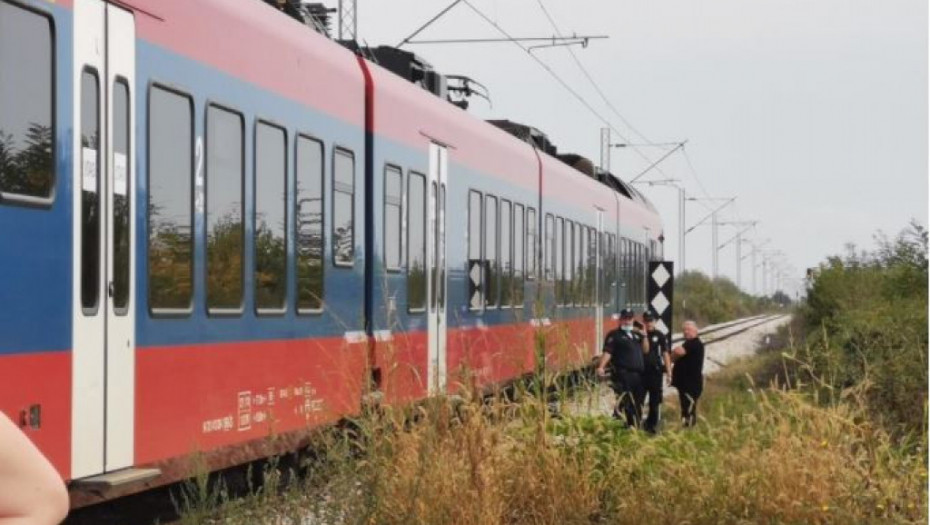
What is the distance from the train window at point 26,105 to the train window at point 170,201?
4.08 feet

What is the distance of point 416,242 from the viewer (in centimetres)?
1460

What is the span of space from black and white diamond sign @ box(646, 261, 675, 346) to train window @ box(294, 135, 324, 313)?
1422 cm

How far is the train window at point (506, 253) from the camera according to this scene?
1884 centimetres

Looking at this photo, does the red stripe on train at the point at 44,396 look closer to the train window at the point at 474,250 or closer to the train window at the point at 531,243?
the train window at the point at 474,250

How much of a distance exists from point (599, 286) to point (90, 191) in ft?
65.1

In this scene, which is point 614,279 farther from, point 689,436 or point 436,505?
point 436,505

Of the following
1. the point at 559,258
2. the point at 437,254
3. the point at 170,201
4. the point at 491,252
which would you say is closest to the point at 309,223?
the point at 170,201

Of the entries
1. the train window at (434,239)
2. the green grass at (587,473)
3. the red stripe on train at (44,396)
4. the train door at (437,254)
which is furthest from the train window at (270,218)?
the train window at (434,239)

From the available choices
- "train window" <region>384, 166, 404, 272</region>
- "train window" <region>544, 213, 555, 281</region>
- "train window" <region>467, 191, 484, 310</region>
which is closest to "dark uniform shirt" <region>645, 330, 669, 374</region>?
"train window" <region>544, 213, 555, 281</region>

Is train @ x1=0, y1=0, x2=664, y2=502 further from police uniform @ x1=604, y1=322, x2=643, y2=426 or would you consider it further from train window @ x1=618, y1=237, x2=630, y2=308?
train window @ x1=618, y1=237, x2=630, y2=308

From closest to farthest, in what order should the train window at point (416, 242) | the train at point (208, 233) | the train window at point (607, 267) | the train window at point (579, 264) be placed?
the train at point (208, 233) < the train window at point (416, 242) < the train window at point (579, 264) < the train window at point (607, 267)

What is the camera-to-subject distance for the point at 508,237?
19.3 metres

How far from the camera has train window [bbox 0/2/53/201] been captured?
665 cm

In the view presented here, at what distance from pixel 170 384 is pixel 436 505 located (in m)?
Answer: 1.58
